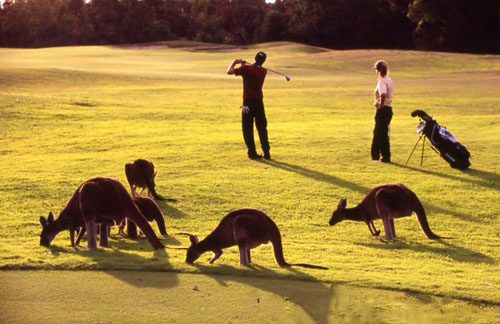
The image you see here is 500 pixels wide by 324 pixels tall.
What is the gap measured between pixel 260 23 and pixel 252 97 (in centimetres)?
10323

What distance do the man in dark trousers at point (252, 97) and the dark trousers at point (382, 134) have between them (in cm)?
270

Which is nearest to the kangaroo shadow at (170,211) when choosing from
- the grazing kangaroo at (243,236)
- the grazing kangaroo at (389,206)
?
the grazing kangaroo at (389,206)

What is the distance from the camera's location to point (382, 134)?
778 inches

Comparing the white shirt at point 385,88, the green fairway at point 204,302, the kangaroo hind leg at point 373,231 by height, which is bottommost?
the kangaroo hind leg at point 373,231

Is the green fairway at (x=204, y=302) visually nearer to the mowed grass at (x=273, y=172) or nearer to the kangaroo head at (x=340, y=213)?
the mowed grass at (x=273, y=172)

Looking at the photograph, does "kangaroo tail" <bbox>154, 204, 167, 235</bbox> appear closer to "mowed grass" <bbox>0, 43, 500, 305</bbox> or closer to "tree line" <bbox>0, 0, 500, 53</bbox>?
"mowed grass" <bbox>0, 43, 500, 305</bbox>

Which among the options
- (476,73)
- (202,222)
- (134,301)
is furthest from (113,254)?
(476,73)

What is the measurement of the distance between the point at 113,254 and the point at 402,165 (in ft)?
35.9

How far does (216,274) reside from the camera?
927 cm

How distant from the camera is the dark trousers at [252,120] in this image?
20.1 meters

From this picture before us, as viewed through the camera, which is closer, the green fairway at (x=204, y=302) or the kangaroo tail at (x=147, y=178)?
the green fairway at (x=204, y=302)

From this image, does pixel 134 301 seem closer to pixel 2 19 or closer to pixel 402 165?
pixel 402 165

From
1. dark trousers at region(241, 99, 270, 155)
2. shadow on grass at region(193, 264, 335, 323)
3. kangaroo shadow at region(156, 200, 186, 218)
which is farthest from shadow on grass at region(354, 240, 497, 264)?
dark trousers at region(241, 99, 270, 155)

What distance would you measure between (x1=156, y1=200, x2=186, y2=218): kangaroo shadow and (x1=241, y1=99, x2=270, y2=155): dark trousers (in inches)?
210
